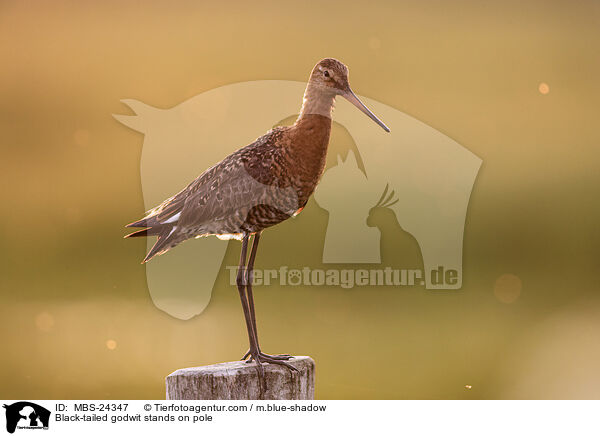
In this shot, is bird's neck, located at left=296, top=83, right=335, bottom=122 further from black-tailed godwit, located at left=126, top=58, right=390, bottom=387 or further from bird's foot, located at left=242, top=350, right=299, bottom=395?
bird's foot, located at left=242, top=350, right=299, bottom=395

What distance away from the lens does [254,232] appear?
5.70 meters

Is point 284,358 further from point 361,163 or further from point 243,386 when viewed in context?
point 361,163

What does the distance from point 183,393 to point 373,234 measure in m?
3.00

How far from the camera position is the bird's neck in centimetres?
551

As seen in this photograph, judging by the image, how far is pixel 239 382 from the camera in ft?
15.9

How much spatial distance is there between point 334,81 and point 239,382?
279 cm

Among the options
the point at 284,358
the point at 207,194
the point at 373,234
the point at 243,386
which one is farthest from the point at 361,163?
the point at 243,386

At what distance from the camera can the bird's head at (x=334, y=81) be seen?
5.48 meters

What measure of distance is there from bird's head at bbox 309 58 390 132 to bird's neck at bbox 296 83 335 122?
0.07ft

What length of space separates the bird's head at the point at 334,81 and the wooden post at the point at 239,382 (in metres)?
2.36

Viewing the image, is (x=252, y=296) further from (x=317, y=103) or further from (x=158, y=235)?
(x=317, y=103)
